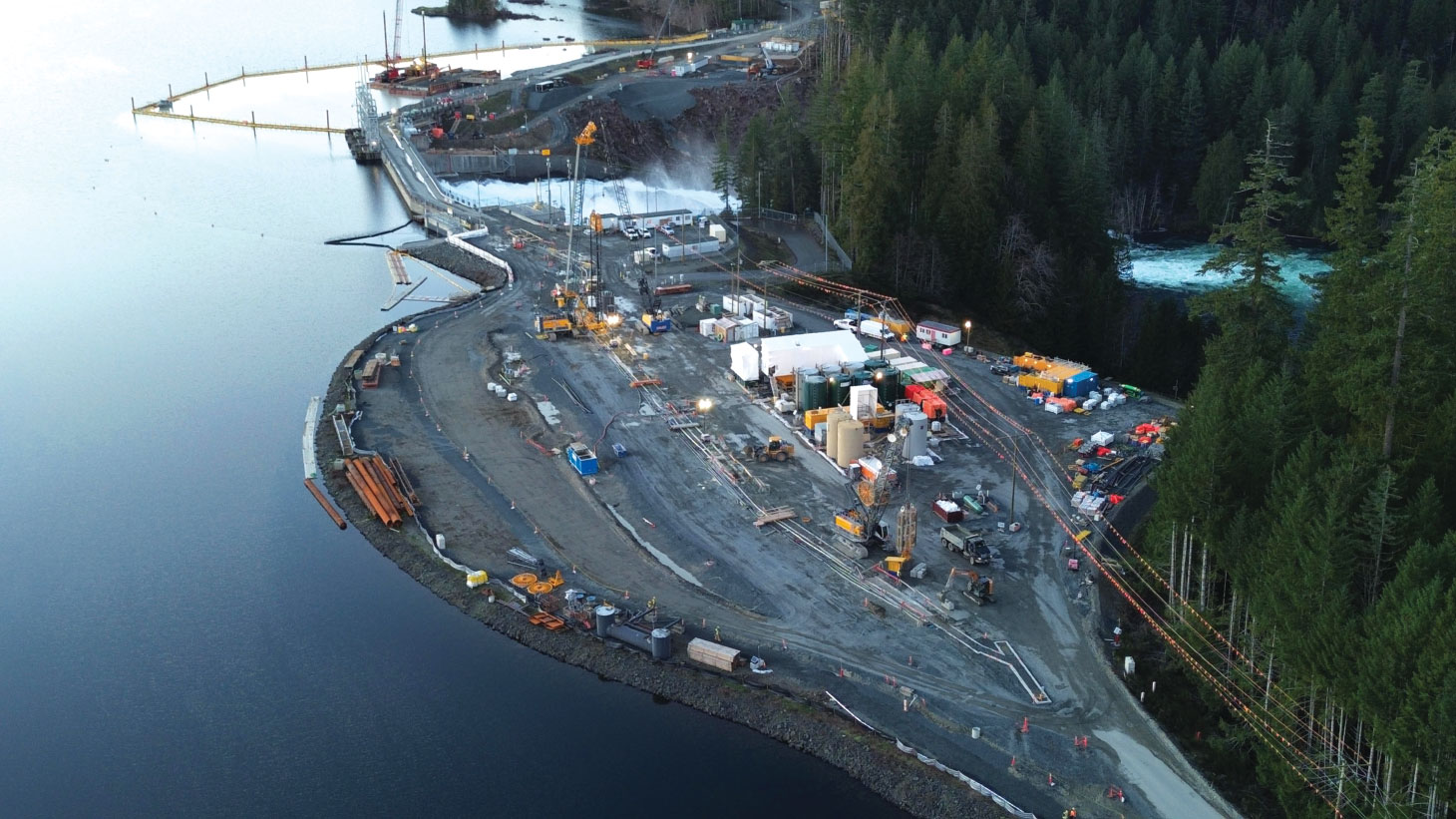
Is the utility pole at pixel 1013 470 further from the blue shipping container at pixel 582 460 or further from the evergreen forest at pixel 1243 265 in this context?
the blue shipping container at pixel 582 460

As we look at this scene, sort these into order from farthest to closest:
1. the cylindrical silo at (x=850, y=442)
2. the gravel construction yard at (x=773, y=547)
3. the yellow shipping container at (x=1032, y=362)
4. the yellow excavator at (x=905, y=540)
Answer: the yellow shipping container at (x=1032, y=362)
the cylindrical silo at (x=850, y=442)
the yellow excavator at (x=905, y=540)
the gravel construction yard at (x=773, y=547)

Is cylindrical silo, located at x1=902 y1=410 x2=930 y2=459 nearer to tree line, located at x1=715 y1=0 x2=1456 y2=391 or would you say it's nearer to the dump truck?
the dump truck

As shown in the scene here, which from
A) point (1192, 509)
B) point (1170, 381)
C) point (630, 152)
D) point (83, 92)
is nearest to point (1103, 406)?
point (1170, 381)

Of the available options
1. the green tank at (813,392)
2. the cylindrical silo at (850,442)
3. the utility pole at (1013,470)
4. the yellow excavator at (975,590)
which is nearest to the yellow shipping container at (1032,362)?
the utility pole at (1013,470)

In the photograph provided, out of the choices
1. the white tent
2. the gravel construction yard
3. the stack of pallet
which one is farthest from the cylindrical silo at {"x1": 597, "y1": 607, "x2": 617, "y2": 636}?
the white tent

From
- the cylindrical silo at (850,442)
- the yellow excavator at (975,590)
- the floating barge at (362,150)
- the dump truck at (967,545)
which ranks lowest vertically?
the yellow excavator at (975,590)
